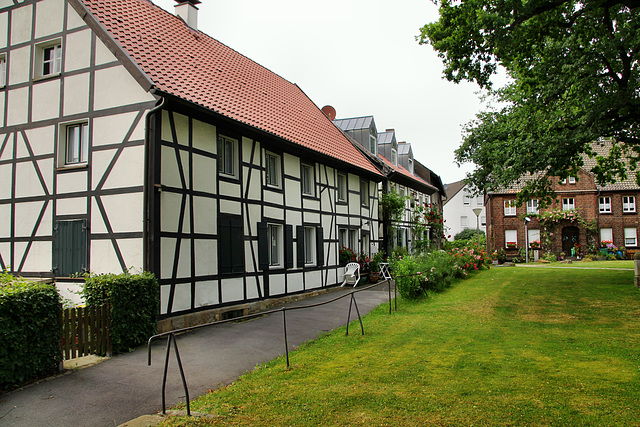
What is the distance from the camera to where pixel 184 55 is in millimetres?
13883

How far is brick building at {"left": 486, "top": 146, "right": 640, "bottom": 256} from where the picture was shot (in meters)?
37.8

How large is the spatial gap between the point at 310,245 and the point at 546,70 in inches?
362

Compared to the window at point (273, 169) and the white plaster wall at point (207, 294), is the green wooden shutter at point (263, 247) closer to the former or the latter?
the window at point (273, 169)

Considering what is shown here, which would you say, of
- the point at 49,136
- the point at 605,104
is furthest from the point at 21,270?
the point at 605,104

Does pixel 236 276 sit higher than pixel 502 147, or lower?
lower

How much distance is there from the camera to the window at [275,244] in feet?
47.9

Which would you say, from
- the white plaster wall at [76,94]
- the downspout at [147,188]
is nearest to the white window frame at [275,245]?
the downspout at [147,188]

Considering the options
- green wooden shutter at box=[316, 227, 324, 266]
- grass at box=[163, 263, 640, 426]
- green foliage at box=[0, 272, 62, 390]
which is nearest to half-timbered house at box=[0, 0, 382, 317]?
green wooden shutter at box=[316, 227, 324, 266]

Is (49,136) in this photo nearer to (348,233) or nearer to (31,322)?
(31,322)

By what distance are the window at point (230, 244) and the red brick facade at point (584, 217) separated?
3047 centimetres

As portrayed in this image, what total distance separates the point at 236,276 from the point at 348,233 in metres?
7.92

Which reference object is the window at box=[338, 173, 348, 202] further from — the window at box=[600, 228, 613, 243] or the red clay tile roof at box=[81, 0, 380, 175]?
the window at box=[600, 228, 613, 243]

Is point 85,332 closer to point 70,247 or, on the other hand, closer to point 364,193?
point 70,247

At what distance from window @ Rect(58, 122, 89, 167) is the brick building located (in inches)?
1314
